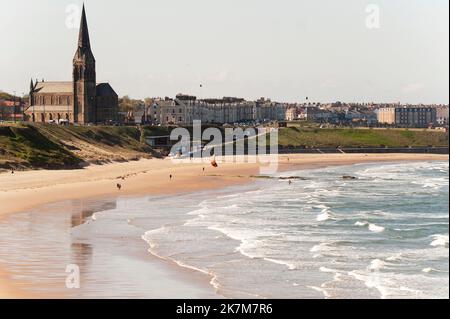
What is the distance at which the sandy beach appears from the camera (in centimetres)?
5550

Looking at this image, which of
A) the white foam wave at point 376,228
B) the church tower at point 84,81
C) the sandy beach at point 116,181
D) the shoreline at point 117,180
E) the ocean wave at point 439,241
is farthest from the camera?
the church tower at point 84,81

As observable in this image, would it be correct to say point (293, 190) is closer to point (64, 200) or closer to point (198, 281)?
point (64, 200)

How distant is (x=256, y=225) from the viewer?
43.4m

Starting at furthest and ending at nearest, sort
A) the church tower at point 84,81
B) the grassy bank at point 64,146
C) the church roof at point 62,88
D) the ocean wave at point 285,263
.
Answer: the church roof at point 62,88 → the church tower at point 84,81 → the grassy bank at point 64,146 → the ocean wave at point 285,263

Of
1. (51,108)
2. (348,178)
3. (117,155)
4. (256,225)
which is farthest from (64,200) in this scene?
(51,108)

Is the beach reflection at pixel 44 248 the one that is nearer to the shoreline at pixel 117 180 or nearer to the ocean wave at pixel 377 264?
the shoreline at pixel 117 180

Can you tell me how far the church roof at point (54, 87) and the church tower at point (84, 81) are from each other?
4.28 meters

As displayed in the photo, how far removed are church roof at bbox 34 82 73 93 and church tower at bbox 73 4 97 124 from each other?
428 centimetres

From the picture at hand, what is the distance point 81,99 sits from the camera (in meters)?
145

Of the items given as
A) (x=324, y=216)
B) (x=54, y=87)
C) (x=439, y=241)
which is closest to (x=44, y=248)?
(x=439, y=241)

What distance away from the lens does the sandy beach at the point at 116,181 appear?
55500mm

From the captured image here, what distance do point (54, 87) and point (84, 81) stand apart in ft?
32.9

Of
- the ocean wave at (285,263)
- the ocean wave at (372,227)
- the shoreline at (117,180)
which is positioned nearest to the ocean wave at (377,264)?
the ocean wave at (285,263)

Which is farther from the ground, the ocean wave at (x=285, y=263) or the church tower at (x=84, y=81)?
the church tower at (x=84, y=81)
